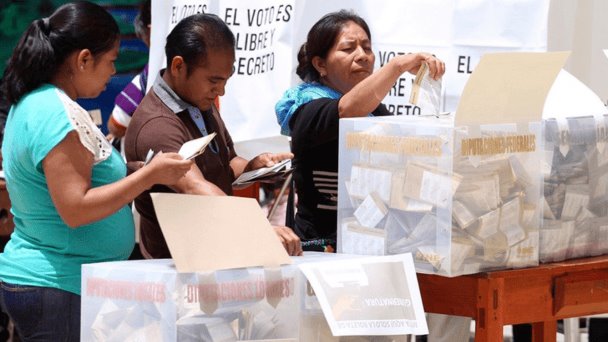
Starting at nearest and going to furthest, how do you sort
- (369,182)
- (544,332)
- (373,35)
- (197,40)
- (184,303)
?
(184,303), (369,182), (197,40), (544,332), (373,35)

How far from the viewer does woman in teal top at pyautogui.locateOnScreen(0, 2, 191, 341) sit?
8.04ft

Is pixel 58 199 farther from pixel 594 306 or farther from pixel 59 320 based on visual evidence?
pixel 594 306

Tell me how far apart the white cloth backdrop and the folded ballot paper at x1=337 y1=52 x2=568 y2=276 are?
1.64 m

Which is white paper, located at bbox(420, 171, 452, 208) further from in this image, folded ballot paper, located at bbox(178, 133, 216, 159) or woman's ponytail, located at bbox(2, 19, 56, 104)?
woman's ponytail, located at bbox(2, 19, 56, 104)

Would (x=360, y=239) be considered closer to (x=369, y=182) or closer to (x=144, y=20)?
(x=369, y=182)

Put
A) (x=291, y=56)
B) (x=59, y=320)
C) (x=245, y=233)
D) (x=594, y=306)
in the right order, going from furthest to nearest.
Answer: (x=291, y=56) < (x=594, y=306) < (x=59, y=320) < (x=245, y=233)

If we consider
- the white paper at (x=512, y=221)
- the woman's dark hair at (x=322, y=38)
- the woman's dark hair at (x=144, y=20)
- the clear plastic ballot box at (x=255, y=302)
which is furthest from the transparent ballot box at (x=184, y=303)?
the woman's dark hair at (x=144, y=20)

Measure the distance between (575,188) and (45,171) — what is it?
126cm

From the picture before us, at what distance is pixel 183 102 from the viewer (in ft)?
9.33

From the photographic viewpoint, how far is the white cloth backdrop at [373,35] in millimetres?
4203

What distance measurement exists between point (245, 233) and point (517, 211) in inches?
25.8

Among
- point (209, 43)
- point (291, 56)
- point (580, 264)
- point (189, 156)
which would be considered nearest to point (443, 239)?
point (580, 264)

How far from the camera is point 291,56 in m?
4.52

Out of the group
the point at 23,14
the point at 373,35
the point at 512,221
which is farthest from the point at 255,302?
the point at 23,14
